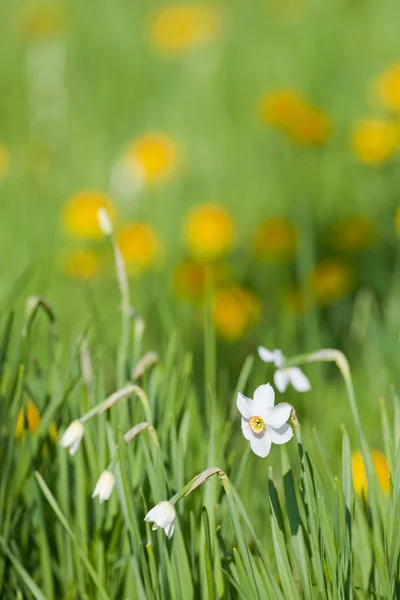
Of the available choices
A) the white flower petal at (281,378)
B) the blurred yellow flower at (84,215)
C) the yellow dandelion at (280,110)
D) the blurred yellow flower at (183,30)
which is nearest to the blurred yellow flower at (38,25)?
the blurred yellow flower at (183,30)

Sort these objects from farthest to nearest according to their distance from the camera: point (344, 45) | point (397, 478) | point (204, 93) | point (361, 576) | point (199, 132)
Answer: point (344, 45), point (204, 93), point (199, 132), point (361, 576), point (397, 478)

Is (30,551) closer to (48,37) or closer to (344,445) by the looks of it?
(344,445)

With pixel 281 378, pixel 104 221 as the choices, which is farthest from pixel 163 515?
pixel 104 221

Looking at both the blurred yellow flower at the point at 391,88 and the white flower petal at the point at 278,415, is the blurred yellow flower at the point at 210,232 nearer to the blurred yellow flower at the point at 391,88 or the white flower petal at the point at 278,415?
the blurred yellow flower at the point at 391,88

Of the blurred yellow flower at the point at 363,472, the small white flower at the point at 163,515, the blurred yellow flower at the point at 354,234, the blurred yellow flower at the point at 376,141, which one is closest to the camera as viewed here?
the small white flower at the point at 163,515

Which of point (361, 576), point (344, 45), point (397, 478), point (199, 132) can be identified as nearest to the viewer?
point (397, 478)

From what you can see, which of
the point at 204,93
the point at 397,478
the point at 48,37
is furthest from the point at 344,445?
the point at 48,37

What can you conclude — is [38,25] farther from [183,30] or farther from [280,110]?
[280,110]
